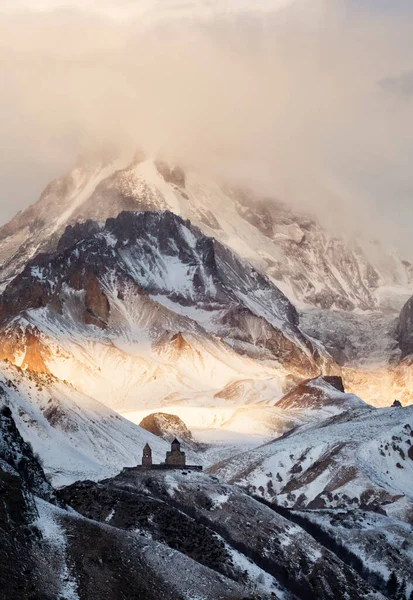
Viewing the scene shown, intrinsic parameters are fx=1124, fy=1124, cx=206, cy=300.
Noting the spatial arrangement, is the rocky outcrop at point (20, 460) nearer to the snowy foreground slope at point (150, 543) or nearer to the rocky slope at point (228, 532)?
the snowy foreground slope at point (150, 543)

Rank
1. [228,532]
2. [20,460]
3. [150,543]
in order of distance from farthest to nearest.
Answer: [228,532]
[20,460]
[150,543]

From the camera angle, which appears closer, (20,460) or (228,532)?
(20,460)

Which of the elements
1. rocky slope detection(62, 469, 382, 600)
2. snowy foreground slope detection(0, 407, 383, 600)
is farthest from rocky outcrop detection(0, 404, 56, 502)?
rocky slope detection(62, 469, 382, 600)

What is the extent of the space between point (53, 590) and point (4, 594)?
4.98 m

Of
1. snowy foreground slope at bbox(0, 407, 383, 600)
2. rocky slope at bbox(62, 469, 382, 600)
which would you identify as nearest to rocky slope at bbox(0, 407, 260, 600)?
snowy foreground slope at bbox(0, 407, 383, 600)

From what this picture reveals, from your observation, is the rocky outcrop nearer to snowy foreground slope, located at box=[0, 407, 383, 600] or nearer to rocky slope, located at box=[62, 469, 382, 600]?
snowy foreground slope, located at box=[0, 407, 383, 600]

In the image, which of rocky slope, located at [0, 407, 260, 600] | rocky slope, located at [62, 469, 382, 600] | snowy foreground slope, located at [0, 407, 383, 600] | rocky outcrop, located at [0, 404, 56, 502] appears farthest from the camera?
rocky slope, located at [62, 469, 382, 600]

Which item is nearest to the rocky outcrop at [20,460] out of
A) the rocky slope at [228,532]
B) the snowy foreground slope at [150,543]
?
the snowy foreground slope at [150,543]

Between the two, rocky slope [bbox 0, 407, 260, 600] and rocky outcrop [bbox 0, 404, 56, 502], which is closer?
rocky slope [bbox 0, 407, 260, 600]

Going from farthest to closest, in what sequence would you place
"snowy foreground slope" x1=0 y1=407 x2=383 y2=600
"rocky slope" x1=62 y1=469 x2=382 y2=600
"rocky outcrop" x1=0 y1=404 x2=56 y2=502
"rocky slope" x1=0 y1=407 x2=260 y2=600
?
"rocky slope" x1=62 y1=469 x2=382 y2=600 < "rocky outcrop" x1=0 y1=404 x2=56 y2=502 < "snowy foreground slope" x1=0 y1=407 x2=383 y2=600 < "rocky slope" x1=0 y1=407 x2=260 y2=600

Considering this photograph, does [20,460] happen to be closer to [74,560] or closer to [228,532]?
[74,560]

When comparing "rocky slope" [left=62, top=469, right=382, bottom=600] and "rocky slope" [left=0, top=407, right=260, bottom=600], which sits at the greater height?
"rocky slope" [left=0, top=407, right=260, bottom=600]

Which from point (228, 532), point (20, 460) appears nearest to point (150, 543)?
point (20, 460)

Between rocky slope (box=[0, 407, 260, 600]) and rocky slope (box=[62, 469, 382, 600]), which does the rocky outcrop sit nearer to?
rocky slope (box=[0, 407, 260, 600])
